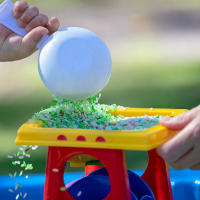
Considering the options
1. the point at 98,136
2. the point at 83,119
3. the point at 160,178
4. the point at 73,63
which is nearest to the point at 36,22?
the point at 73,63

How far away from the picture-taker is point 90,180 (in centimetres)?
141

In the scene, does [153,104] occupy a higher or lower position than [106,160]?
higher

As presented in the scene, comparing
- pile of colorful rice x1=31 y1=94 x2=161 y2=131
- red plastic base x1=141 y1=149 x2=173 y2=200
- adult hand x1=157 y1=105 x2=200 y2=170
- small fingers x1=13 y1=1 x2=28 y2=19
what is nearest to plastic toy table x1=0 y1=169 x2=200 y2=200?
red plastic base x1=141 y1=149 x2=173 y2=200

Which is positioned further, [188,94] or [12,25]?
[188,94]

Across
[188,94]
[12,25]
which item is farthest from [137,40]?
[12,25]

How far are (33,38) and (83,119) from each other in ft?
1.25

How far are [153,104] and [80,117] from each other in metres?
2.45

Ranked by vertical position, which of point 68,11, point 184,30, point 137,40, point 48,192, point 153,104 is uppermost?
point 68,11

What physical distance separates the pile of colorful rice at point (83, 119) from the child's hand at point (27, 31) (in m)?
0.26

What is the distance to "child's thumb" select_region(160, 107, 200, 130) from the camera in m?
1.18

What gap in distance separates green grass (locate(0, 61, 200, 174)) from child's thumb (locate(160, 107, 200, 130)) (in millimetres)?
1555

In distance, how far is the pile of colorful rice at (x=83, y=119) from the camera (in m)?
1.29

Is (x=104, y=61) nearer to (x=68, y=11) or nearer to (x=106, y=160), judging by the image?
(x=106, y=160)

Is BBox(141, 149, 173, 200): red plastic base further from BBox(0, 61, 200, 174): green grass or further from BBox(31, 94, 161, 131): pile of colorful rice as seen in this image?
BBox(0, 61, 200, 174): green grass
